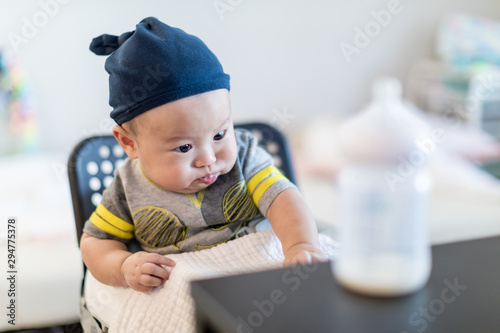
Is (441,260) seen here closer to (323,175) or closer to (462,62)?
(323,175)

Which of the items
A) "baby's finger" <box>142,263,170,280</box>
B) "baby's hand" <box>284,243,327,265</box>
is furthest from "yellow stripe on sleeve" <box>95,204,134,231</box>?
"baby's hand" <box>284,243,327,265</box>

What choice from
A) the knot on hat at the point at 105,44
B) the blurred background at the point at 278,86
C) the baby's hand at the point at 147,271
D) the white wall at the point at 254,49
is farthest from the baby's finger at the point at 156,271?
the white wall at the point at 254,49

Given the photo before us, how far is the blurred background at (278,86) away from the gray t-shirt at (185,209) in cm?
26

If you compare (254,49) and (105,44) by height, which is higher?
(105,44)

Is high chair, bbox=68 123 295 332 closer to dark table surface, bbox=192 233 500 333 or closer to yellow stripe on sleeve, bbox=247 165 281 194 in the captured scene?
yellow stripe on sleeve, bbox=247 165 281 194

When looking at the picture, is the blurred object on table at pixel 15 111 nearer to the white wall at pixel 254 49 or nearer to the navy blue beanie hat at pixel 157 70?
the white wall at pixel 254 49

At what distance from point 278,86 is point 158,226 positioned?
2026 millimetres

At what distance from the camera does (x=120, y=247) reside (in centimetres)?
97
